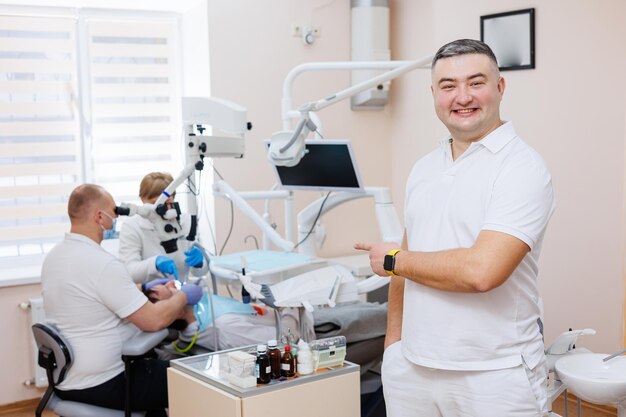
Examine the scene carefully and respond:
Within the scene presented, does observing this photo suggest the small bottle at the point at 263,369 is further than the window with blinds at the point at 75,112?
No

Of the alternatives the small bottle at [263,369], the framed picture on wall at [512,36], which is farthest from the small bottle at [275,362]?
the framed picture on wall at [512,36]

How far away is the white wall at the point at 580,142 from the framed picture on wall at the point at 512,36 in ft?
0.12

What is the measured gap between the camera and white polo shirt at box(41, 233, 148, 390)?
2.79 m

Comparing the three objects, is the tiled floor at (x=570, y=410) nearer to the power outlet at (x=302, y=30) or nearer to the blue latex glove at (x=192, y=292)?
the blue latex glove at (x=192, y=292)

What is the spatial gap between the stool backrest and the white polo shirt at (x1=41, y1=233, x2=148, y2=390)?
0.04m

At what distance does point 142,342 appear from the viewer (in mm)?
2799

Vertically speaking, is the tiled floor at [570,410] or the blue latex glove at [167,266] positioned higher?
the blue latex glove at [167,266]

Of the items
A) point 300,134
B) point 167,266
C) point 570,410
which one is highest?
point 300,134

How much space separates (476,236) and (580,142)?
7.62ft

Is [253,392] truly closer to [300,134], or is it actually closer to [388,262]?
[388,262]

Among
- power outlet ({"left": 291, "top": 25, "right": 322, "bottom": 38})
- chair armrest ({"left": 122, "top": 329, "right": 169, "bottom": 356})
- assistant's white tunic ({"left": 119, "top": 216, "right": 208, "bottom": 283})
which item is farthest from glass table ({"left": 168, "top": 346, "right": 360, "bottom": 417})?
power outlet ({"left": 291, "top": 25, "right": 322, "bottom": 38})

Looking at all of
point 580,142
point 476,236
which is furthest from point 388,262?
point 580,142

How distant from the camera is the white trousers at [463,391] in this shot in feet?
5.26

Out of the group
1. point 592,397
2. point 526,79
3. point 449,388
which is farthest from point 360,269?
point 449,388
